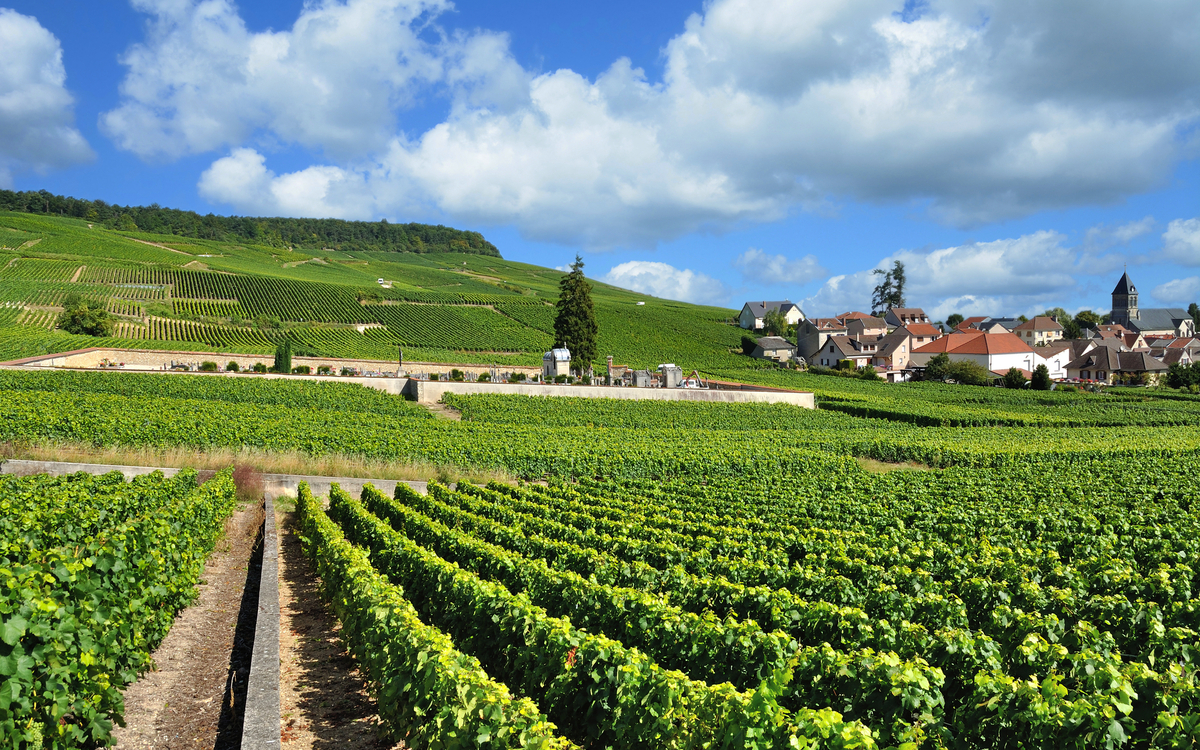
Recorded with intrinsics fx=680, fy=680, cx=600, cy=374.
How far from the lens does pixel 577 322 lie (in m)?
55.9

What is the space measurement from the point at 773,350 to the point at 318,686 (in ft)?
331

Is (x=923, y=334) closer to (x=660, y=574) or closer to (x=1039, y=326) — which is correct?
(x=1039, y=326)

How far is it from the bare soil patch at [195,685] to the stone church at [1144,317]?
602 feet

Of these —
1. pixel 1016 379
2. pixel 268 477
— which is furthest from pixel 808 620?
pixel 1016 379

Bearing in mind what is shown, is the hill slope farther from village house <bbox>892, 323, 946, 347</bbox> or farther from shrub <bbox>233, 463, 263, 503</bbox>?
shrub <bbox>233, 463, 263, 503</bbox>

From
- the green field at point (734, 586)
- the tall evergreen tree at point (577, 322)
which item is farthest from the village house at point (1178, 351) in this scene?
the green field at point (734, 586)

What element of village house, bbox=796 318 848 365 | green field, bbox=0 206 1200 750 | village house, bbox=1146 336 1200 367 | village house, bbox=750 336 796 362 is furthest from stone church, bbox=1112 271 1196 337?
green field, bbox=0 206 1200 750

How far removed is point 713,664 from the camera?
7.37 meters

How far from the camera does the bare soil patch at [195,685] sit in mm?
7312

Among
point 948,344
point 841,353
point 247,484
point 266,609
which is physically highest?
point 948,344

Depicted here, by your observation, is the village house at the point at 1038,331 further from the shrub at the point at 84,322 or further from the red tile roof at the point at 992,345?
→ the shrub at the point at 84,322

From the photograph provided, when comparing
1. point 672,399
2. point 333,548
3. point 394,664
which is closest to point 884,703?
point 394,664

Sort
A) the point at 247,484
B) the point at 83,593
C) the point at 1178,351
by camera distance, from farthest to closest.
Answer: the point at 1178,351
the point at 247,484
the point at 83,593

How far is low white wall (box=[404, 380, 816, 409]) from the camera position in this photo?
44.6 metres
